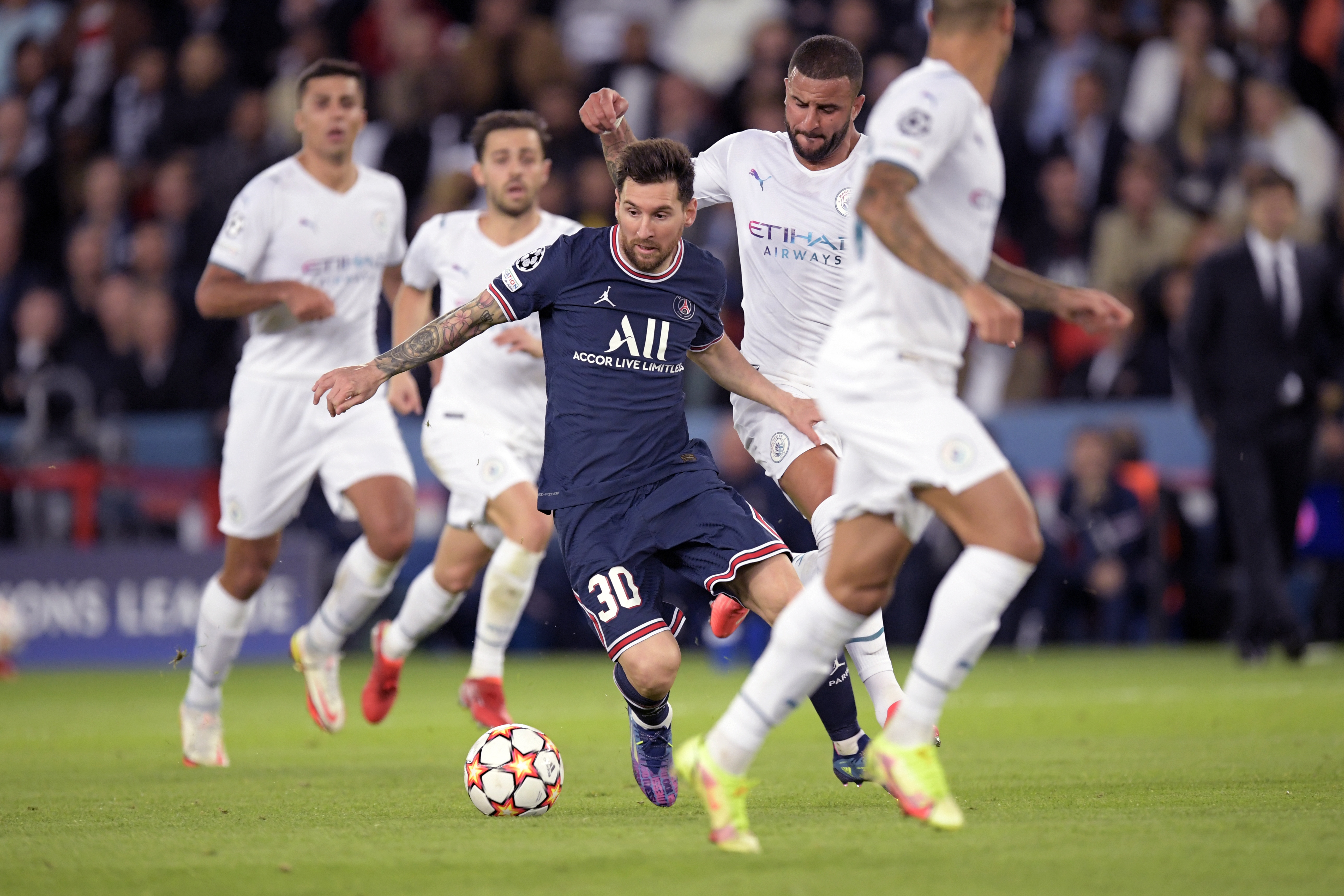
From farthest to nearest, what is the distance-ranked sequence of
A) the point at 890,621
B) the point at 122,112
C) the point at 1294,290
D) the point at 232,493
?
the point at 122,112 < the point at 890,621 < the point at 1294,290 < the point at 232,493

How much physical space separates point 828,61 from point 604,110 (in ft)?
2.73

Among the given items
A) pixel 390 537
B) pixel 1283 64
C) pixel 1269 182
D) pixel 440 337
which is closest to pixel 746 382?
pixel 440 337

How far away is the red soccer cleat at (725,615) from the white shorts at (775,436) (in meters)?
0.63

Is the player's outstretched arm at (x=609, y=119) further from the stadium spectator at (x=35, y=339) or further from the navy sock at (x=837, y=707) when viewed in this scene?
the stadium spectator at (x=35, y=339)

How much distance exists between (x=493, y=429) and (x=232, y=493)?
1.27 meters

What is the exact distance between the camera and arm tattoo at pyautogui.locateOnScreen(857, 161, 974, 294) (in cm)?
487

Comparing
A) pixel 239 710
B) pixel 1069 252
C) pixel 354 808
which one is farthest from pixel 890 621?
pixel 354 808

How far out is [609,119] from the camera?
21.8 ft

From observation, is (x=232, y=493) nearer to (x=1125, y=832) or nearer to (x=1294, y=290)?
Result: (x=1125, y=832)

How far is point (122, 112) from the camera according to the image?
743 inches

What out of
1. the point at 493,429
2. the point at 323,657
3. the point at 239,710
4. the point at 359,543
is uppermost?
the point at 493,429

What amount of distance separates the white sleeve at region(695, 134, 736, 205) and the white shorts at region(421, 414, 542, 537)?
1.93 meters

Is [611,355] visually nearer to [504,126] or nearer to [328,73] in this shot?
[504,126]

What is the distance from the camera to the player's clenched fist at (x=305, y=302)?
793 cm
